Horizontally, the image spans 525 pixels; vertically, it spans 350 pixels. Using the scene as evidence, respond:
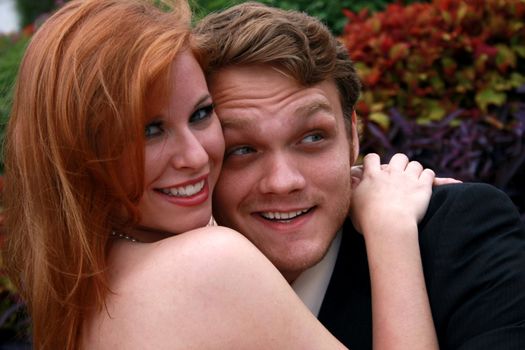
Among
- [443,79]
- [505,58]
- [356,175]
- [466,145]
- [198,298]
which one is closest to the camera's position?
[198,298]

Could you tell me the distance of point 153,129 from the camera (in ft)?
8.70

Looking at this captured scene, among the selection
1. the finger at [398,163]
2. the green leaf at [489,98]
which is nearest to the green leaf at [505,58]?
the green leaf at [489,98]

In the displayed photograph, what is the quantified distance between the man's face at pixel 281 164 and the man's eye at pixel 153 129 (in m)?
0.44

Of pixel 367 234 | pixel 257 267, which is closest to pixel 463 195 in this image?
pixel 367 234

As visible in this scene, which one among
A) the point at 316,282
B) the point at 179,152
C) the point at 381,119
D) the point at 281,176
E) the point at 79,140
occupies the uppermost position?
the point at 79,140

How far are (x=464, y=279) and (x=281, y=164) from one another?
769mm

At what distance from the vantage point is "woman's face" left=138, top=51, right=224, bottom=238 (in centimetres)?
264

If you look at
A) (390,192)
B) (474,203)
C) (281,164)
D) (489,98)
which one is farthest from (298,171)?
(489,98)

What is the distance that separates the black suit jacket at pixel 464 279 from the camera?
2602 mm

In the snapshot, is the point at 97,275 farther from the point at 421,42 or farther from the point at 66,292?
the point at 421,42

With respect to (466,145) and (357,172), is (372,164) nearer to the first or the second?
(357,172)

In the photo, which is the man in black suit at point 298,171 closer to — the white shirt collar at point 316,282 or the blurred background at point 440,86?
the white shirt collar at point 316,282

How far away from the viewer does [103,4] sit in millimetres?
2701

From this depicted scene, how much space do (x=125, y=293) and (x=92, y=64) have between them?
686 millimetres
